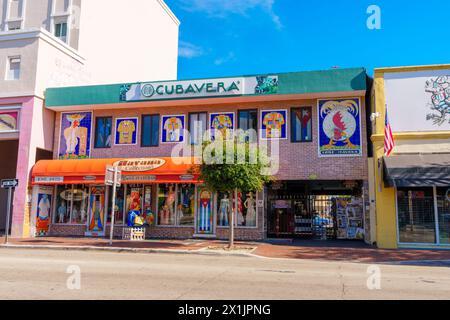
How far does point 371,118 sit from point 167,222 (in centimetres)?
1046

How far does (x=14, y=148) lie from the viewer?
83.8 ft

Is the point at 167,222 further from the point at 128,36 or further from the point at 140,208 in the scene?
the point at 128,36

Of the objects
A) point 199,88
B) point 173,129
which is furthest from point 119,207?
point 199,88

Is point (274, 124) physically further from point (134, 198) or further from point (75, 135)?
point (75, 135)

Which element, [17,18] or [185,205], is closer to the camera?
[185,205]

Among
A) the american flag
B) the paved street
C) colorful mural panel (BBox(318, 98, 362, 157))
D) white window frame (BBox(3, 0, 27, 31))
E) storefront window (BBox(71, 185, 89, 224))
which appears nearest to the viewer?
the paved street

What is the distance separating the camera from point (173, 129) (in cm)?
2002

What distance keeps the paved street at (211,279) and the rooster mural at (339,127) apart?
268 inches

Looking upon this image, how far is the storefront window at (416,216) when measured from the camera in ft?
53.6

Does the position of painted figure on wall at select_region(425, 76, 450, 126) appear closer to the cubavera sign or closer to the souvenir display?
the souvenir display

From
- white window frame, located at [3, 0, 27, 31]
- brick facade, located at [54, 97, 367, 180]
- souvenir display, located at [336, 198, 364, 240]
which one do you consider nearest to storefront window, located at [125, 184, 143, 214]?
brick facade, located at [54, 97, 367, 180]

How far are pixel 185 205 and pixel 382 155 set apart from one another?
9166mm

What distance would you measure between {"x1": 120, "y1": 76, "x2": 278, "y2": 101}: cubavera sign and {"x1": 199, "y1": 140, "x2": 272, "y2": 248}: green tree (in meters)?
4.09

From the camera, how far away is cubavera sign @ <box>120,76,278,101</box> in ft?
60.5
